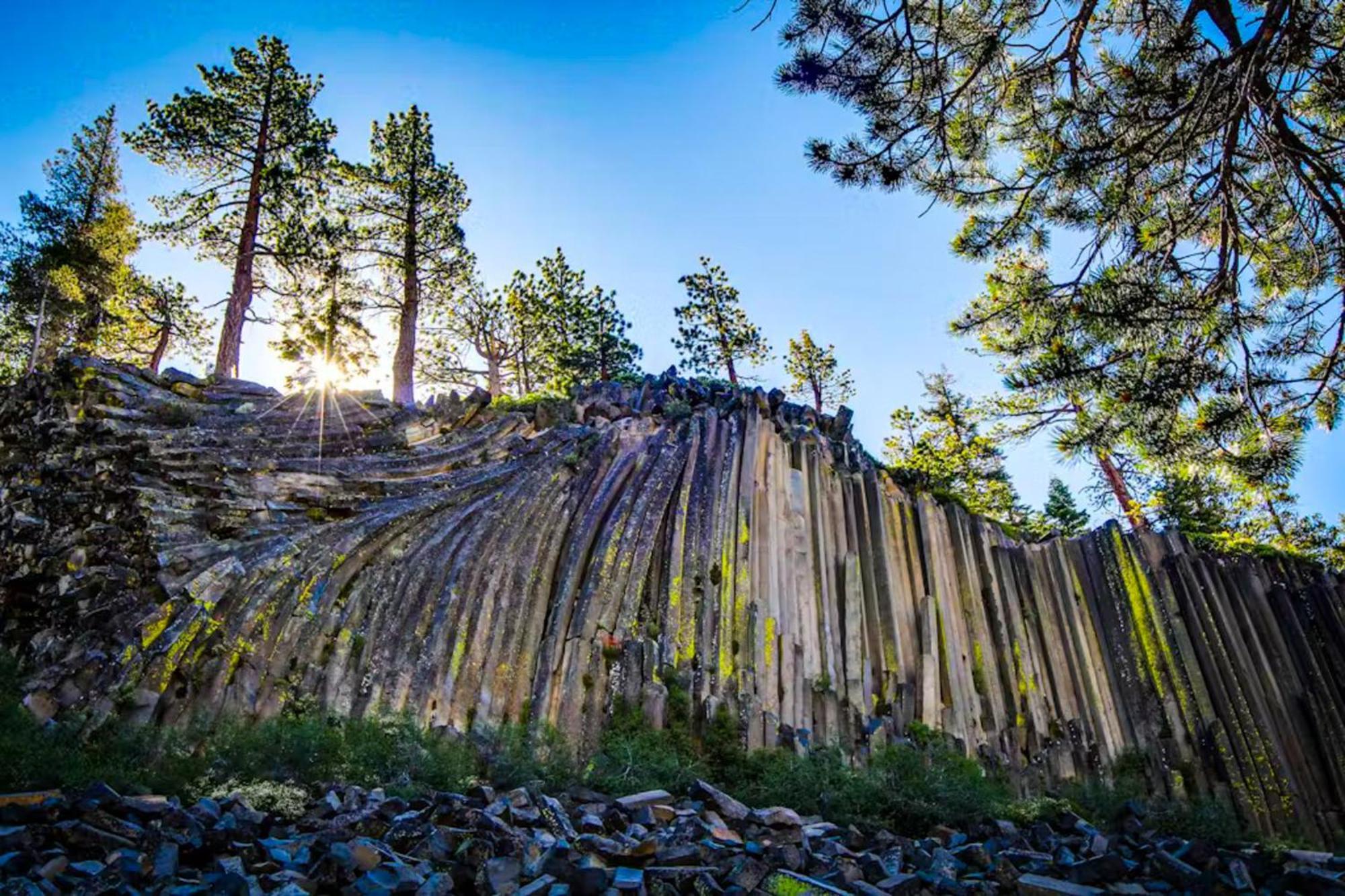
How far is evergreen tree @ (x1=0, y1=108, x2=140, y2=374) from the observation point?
2347 cm

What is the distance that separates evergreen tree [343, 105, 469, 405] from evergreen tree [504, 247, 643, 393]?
341cm

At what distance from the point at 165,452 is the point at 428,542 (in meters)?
3.45

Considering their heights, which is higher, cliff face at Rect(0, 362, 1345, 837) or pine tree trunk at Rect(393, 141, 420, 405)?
pine tree trunk at Rect(393, 141, 420, 405)

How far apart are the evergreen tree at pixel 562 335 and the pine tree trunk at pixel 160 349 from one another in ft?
38.0

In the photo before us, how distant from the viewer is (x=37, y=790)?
14.6ft

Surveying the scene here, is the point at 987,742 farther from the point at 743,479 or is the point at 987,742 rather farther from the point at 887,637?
the point at 743,479

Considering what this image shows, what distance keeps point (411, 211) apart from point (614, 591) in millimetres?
16345

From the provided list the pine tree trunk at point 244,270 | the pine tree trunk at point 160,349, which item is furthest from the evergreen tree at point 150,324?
the pine tree trunk at point 244,270

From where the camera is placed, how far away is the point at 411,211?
21.4m

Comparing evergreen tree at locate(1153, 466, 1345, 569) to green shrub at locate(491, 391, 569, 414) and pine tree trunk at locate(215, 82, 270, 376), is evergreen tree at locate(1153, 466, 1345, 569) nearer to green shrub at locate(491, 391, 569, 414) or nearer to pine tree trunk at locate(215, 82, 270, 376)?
green shrub at locate(491, 391, 569, 414)

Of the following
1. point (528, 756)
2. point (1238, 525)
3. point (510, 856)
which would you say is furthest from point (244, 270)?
point (1238, 525)

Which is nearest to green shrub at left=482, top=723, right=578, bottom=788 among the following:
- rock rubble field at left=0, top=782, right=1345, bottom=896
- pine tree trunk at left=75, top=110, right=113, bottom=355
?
rock rubble field at left=0, top=782, right=1345, bottom=896

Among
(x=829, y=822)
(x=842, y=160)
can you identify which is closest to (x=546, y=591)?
(x=829, y=822)

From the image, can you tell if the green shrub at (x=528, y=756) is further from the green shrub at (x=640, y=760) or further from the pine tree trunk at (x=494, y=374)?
the pine tree trunk at (x=494, y=374)
